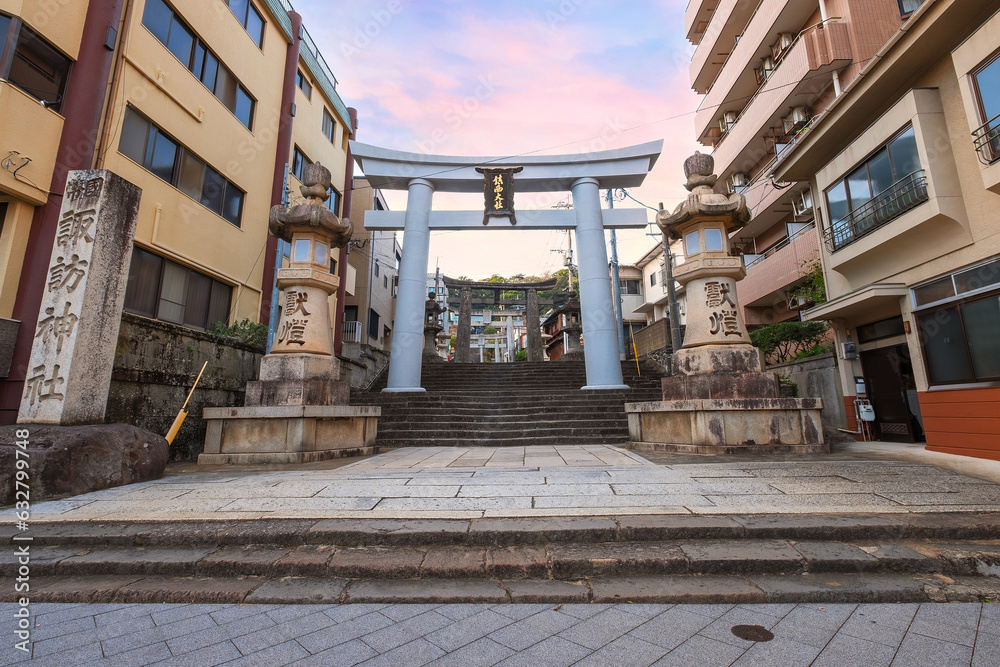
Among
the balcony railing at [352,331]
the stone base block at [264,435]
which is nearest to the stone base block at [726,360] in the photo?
the stone base block at [264,435]

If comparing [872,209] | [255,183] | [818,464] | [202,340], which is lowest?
[818,464]

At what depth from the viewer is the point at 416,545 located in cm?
314

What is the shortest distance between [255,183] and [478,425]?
882 cm

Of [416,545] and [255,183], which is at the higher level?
[255,183]

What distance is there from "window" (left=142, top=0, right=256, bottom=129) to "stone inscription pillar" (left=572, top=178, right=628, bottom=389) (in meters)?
9.29

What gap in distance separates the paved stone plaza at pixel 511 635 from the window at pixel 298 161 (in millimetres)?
13957

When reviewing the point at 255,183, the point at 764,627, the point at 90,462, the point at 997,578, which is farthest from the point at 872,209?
the point at 255,183

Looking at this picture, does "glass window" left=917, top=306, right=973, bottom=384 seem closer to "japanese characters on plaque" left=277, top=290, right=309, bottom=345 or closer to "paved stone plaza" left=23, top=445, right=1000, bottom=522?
"paved stone plaza" left=23, top=445, right=1000, bottom=522

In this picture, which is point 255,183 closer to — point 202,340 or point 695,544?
point 202,340

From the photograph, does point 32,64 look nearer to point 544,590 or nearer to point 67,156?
point 67,156

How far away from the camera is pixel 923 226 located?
7.41 meters

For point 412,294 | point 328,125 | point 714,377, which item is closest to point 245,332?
point 412,294

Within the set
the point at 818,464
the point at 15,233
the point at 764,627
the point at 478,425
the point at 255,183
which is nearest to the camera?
the point at 764,627

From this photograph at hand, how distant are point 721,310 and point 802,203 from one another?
965cm
